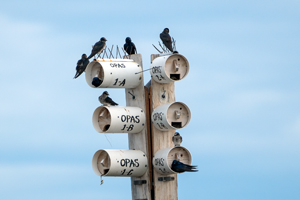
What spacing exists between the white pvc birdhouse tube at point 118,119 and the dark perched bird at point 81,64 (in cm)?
77

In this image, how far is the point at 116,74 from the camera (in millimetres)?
13617

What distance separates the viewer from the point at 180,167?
13.2 metres

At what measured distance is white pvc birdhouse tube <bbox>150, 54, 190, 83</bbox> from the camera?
13523mm

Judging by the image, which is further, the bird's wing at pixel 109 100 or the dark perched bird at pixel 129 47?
the dark perched bird at pixel 129 47

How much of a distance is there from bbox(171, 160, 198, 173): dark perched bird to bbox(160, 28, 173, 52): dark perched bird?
6.81 ft

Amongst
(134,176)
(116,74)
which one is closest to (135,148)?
(134,176)

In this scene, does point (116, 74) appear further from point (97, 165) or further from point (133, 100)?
point (97, 165)

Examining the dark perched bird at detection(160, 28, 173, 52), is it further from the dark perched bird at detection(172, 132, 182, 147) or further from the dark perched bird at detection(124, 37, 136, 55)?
the dark perched bird at detection(172, 132, 182, 147)

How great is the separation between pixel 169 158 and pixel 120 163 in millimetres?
865

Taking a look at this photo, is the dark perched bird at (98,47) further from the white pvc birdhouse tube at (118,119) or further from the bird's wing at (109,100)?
the white pvc birdhouse tube at (118,119)

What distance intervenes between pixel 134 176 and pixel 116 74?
6.15 feet

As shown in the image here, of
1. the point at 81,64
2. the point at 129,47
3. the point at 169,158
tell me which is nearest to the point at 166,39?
the point at 129,47

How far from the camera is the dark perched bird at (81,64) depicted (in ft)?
45.5

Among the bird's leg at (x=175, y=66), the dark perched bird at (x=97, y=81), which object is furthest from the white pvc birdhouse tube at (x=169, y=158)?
the dark perched bird at (x=97, y=81)
